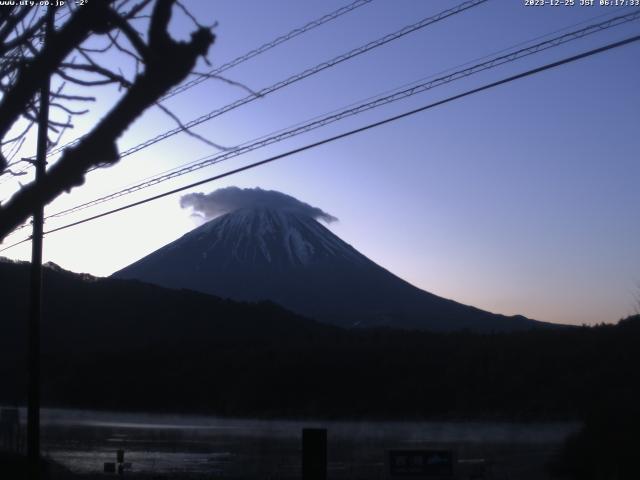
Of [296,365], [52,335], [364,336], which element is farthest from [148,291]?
[296,365]

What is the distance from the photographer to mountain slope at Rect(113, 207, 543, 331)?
133 meters

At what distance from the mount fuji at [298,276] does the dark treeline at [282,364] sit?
44.1m

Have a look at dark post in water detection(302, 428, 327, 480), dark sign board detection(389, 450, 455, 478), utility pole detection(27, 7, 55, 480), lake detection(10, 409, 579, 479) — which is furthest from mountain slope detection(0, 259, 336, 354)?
dark post in water detection(302, 428, 327, 480)

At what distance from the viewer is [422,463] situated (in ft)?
67.8

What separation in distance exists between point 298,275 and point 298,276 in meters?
0.40

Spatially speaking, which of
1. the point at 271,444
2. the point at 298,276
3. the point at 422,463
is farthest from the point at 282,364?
the point at 298,276

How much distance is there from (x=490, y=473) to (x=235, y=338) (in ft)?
181

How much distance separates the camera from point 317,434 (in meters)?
10.0

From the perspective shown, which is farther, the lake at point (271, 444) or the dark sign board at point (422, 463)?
the lake at point (271, 444)

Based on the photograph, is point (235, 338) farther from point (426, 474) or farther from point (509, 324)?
point (509, 324)

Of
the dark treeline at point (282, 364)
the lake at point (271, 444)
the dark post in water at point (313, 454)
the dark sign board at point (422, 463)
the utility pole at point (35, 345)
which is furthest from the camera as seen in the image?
the dark treeline at point (282, 364)

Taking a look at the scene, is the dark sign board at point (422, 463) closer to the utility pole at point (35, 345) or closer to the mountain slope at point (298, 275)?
the utility pole at point (35, 345)

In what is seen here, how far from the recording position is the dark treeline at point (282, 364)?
159 ft

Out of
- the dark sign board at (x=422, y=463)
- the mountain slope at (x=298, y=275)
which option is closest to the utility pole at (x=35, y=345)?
the dark sign board at (x=422, y=463)
